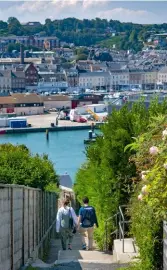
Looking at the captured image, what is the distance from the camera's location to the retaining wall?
184 inches

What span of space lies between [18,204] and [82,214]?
66.5 inches

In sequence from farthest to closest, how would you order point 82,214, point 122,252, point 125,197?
point 125,197 < point 82,214 < point 122,252

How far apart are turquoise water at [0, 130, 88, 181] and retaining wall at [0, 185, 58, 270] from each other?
3072cm

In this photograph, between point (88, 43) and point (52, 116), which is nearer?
point (52, 116)

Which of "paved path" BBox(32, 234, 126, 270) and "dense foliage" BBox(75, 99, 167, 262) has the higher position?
"dense foliage" BBox(75, 99, 167, 262)

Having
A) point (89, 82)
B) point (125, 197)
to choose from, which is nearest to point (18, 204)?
point (125, 197)

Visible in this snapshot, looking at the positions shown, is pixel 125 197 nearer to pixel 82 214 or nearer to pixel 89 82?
pixel 82 214

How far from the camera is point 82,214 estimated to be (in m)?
7.06

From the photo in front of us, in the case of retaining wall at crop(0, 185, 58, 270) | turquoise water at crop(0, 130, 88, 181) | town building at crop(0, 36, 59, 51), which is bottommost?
turquoise water at crop(0, 130, 88, 181)

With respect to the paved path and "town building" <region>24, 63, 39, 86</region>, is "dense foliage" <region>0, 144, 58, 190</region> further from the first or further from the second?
"town building" <region>24, 63, 39, 86</region>

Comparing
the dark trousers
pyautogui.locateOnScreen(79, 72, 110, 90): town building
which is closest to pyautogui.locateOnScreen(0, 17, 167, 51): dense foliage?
pyautogui.locateOnScreen(79, 72, 110, 90): town building

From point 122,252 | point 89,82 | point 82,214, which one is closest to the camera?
point 122,252

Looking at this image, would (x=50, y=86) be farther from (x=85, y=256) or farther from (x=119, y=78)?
(x=85, y=256)

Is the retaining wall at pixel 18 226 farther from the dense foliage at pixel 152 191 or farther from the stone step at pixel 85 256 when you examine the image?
the dense foliage at pixel 152 191
